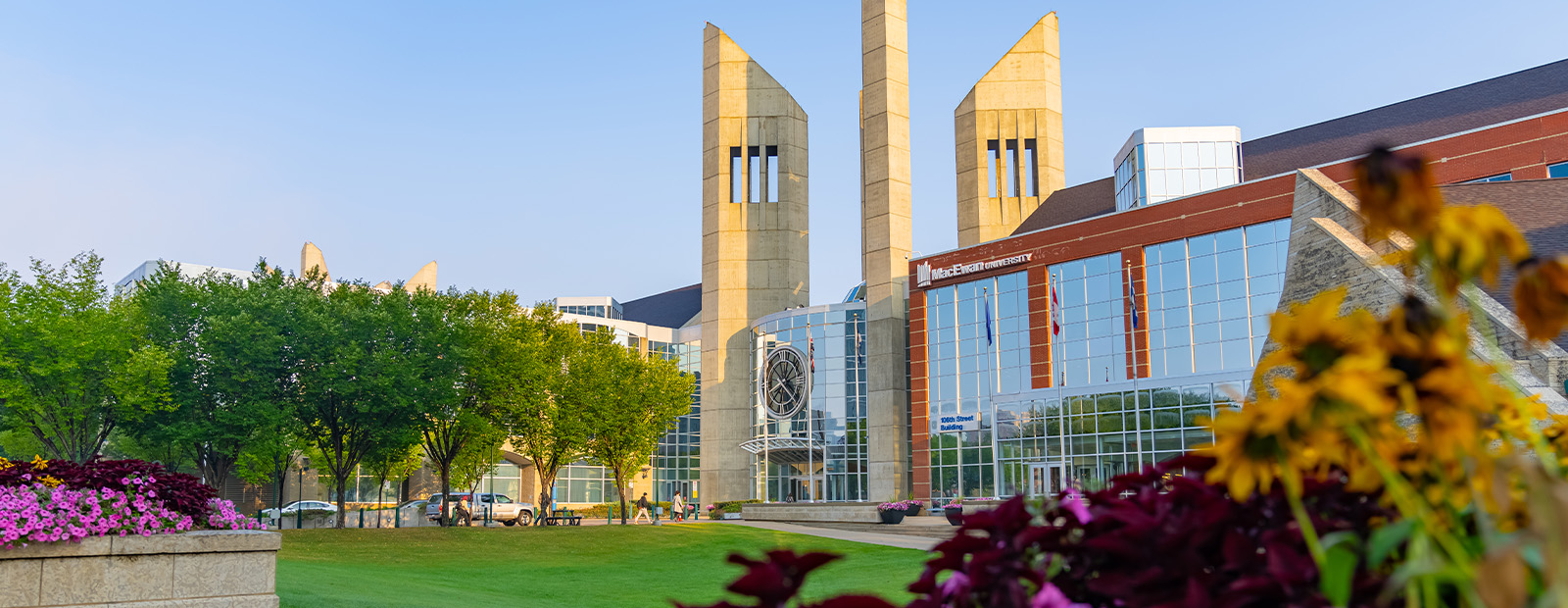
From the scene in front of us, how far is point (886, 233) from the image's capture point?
218 feet

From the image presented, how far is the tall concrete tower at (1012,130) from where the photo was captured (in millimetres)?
72188

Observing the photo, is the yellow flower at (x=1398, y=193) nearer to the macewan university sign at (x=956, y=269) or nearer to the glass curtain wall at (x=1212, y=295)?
the glass curtain wall at (x=1212, y=295)

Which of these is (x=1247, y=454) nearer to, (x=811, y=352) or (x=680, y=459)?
(x=811, y=352)

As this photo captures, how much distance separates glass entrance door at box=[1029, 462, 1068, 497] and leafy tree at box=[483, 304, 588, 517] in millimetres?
20891

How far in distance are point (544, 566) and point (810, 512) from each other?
92.8ft

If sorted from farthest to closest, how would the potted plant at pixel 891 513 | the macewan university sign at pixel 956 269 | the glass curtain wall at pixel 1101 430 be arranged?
the macewan university sign at pixel 956 269, the potted plant at pixel 891 513, the glass curtain wall at pixel 1101 430

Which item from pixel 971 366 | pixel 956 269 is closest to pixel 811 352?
pixel 971 366

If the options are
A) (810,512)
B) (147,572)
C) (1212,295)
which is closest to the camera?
(147,572)

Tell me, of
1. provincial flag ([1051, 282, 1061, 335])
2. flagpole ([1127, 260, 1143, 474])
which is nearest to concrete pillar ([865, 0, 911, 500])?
provincial flag ([1051, 282, 1061, 335])

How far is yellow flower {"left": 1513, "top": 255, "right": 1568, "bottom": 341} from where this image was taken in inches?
65.4

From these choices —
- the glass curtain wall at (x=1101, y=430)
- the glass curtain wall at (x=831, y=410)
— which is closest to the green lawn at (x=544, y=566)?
the glass curtain wall at (x=1101, y=430)

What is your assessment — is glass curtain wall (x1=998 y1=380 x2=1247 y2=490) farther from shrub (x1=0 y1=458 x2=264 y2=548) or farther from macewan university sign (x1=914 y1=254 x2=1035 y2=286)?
shrub (x1=0 y1=458 x2=264 y2=548)

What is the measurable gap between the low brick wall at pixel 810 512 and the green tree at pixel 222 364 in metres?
25.0

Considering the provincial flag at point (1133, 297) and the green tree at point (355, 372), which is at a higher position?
the provincial flag at point (1133, 297)
